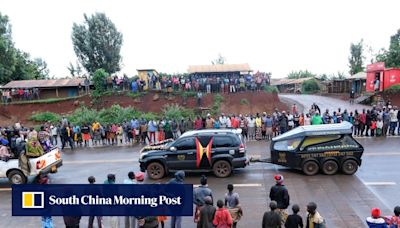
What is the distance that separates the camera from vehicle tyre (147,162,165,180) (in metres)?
14.2

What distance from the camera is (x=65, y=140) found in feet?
73.2

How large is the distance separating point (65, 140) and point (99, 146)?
80.3 inches

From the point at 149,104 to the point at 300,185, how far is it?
76.0 ft

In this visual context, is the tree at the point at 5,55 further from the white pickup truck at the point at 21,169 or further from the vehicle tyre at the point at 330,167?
the vehicle tyre at the point at 330,167

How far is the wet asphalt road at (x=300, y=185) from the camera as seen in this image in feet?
33.4

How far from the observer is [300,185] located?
12547 mm

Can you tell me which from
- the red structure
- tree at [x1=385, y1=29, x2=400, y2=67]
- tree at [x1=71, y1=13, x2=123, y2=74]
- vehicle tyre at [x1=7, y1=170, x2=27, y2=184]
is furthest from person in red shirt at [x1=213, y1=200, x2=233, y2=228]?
tree at [x1=71, y1=13, x2=123, y2=74]

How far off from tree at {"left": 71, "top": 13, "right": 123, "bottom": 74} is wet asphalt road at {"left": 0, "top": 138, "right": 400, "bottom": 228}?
35.2 meters

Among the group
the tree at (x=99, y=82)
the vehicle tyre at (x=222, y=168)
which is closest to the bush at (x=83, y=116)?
the tree at (x=99, y=82)

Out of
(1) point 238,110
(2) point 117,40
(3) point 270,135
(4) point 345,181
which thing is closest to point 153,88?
(1) point 238,110

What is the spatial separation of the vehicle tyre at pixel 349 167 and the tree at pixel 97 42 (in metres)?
43.6

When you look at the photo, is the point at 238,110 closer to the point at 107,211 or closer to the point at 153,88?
the point at 153,88

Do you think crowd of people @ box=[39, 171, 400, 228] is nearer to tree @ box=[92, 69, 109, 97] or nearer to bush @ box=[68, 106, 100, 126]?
bush @ box=[68, 106, 100, 126]

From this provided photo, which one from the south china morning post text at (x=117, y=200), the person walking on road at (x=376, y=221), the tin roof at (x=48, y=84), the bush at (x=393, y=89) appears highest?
the tin roof at (x=48, y=84)
